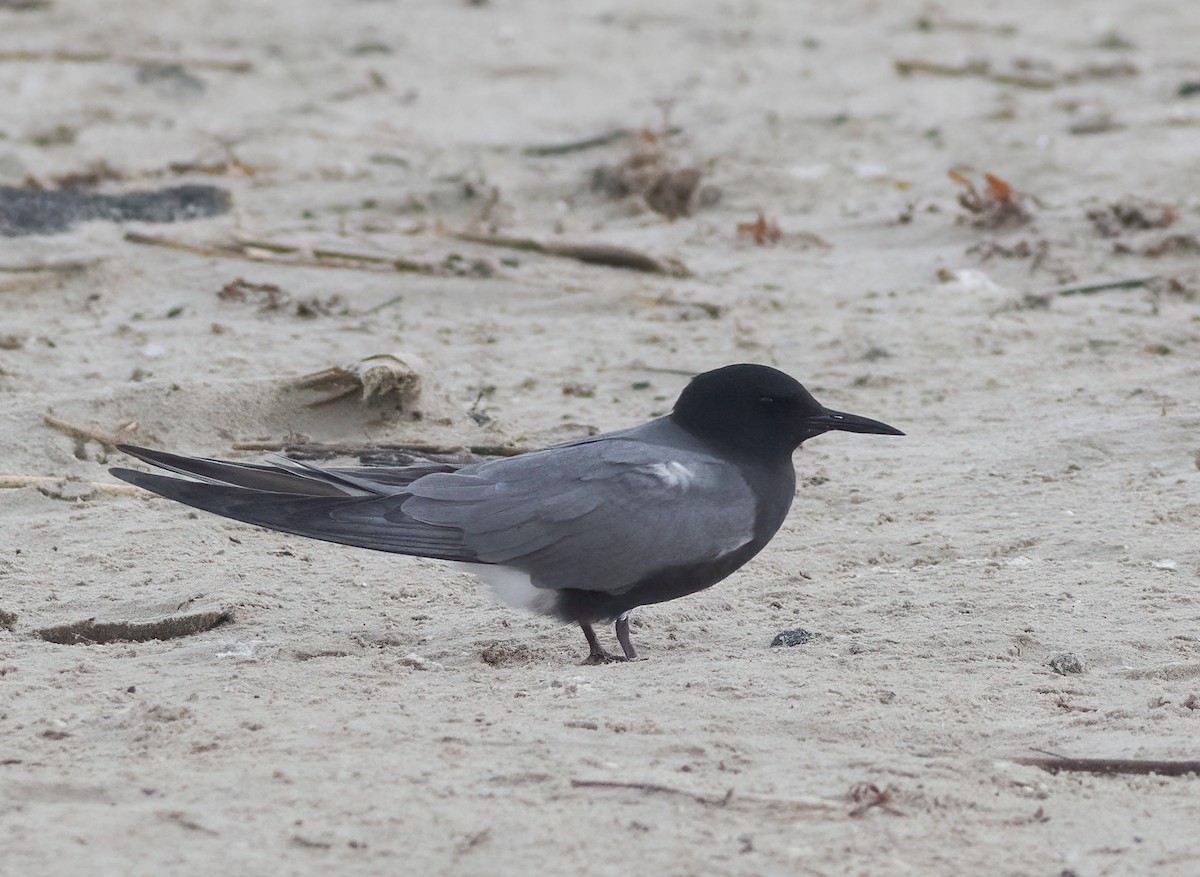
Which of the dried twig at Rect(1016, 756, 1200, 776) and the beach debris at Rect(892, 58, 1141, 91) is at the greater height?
the beach debris at Rect(892, 58, 1141, 91)

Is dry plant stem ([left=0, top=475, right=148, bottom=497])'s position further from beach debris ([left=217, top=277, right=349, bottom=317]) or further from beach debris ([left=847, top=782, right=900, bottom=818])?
beach debris ([left=847, top=782, right=900, bottom=818])

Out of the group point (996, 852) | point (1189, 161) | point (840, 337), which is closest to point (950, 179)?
point (1189, 161)

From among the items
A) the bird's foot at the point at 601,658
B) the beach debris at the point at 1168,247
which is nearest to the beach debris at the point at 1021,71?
the beach debris at the point at 1168,247

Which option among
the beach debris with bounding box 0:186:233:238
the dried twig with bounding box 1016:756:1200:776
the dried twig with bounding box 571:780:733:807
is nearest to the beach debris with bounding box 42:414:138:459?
the beach debris with bounding box 0:186:233:238

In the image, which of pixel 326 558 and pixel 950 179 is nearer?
pixel 326 558

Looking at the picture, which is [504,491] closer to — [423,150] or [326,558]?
[326,558]

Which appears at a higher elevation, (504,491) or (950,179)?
(950,179)

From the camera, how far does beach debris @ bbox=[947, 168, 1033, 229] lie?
22.4 ft

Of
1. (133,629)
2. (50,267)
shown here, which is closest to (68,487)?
(133,629)

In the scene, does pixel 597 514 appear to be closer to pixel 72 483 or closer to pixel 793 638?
pixel 793 638

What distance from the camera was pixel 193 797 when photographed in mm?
2834

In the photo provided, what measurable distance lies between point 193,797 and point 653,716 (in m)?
0.97

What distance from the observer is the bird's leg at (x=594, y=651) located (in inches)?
155

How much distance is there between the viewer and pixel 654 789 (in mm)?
2863
